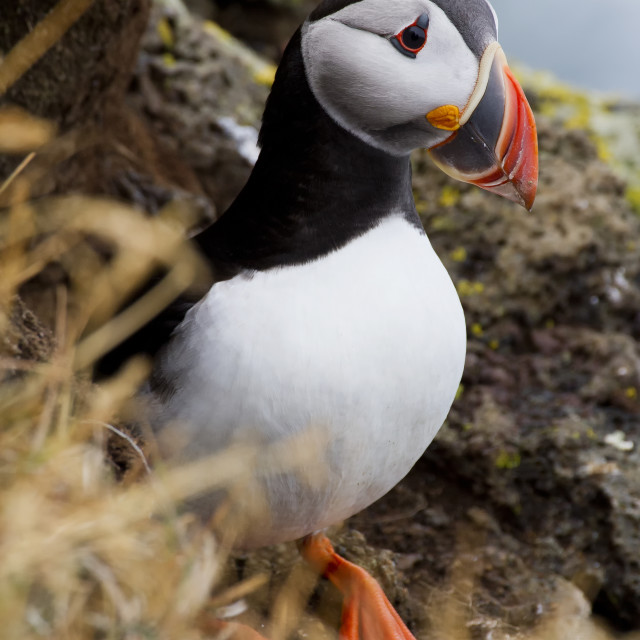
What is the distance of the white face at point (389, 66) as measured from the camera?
93.4 inches

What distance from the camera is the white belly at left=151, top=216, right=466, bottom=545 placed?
233 centimetres

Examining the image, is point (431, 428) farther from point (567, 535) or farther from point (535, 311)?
point (535, 311)

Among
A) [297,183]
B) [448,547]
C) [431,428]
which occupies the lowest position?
[448,547]

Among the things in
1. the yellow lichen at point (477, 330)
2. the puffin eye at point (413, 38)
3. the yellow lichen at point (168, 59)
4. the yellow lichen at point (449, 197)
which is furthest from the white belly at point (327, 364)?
the yellow lichen at point (168, 59)

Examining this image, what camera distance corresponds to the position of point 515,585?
10.6ft

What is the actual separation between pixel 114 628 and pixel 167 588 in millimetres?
104

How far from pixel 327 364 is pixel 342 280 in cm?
25

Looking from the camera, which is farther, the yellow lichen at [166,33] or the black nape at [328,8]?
the yellow lichen at [166,33]

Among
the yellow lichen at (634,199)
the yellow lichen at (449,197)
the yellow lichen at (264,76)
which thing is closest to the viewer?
the yellow lichen at (449,197)

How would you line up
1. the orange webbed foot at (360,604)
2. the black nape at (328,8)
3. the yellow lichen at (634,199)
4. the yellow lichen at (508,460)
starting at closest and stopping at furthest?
the black nape at (328,8), the orange webbed foot at (360,604), the yellow lichen at (508,460), the yellow lichen at (634,199)

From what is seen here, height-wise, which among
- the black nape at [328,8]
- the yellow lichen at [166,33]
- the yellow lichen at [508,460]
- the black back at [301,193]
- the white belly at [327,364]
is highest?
the black nape at [328,8]

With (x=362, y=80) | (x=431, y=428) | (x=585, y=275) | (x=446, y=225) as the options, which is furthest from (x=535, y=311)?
(x=362, y=80)

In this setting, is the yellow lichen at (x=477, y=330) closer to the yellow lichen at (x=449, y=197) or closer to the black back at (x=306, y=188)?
the yellow lichen at (x=449, y=197)

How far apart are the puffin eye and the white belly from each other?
487 mm
